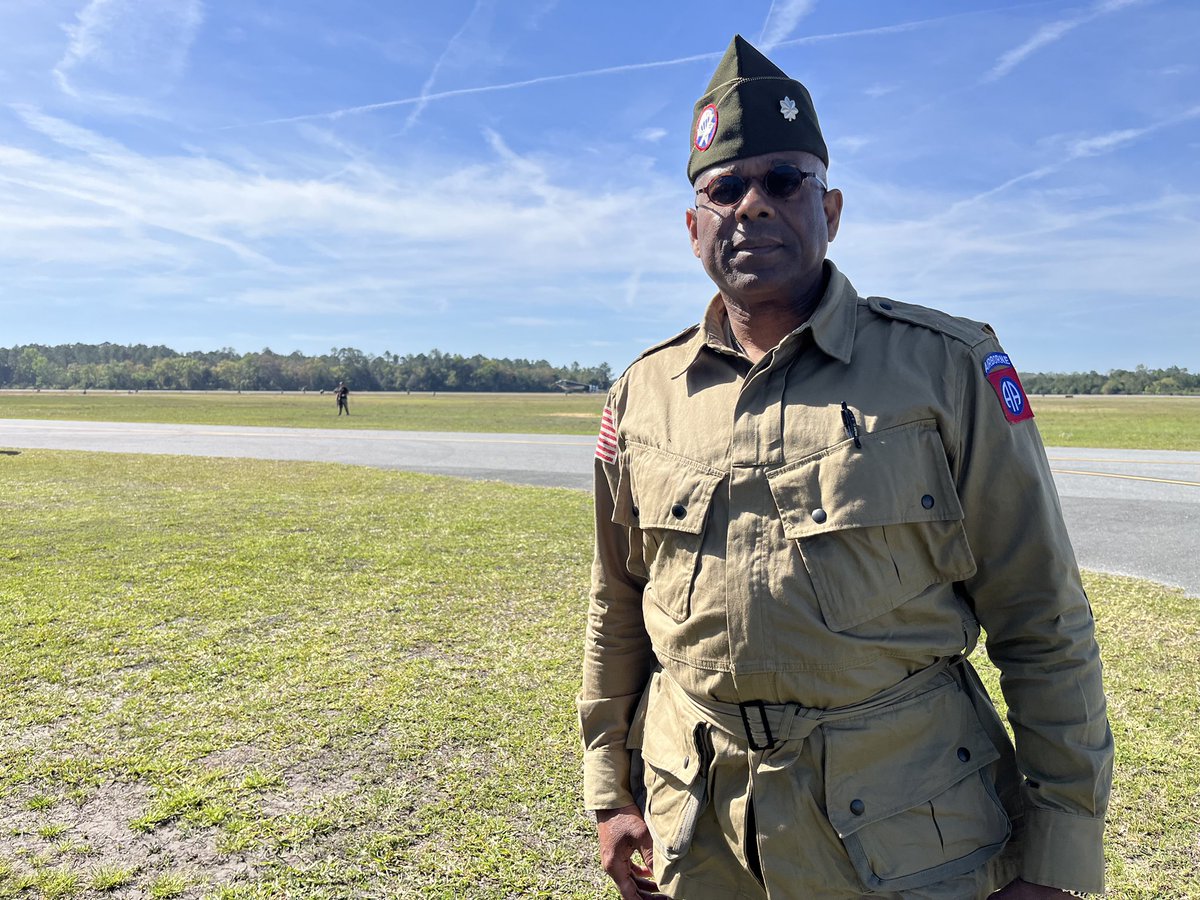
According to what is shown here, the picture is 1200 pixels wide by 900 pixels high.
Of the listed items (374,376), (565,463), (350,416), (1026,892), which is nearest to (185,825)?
(1026,892)

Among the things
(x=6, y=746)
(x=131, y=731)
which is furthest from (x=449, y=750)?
(x=6, y=746)

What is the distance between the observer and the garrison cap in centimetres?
176

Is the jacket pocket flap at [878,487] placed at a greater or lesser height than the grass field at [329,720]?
greater

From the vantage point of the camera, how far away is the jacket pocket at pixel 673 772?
5.32ft

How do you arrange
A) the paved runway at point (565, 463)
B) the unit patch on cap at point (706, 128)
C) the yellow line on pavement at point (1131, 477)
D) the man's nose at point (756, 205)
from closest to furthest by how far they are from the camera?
1. the man's nose at point (756, 205)
2. the unit patch on cap at point (706, 128)
3. the paved runway at point (565, 463)
4. the yellow line on pavement at point (1131, 477)

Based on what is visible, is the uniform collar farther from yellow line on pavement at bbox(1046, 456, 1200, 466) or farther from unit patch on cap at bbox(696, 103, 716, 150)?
yellow line on pavement at bbox(1046, 456, 1200, 466)

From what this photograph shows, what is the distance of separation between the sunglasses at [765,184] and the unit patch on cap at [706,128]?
115 mm

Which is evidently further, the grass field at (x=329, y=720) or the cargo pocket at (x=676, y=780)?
the grass field at (x=329, y=720)

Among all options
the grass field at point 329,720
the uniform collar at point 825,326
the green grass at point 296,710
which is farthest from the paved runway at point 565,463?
the uniform collar at point 825,326

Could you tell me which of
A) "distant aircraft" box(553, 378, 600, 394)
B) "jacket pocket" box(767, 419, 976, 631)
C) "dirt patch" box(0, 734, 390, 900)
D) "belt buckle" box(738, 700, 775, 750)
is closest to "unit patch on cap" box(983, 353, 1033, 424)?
"jacket pocket" box(767, 419, 976, 631)

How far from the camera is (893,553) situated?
4.96 ft

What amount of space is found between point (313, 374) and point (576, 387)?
1896 inches

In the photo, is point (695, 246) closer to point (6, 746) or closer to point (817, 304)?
point (817, 304)

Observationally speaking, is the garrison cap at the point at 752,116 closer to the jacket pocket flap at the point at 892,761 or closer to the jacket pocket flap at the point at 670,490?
the jacket pocket flap at the point at 670,490
